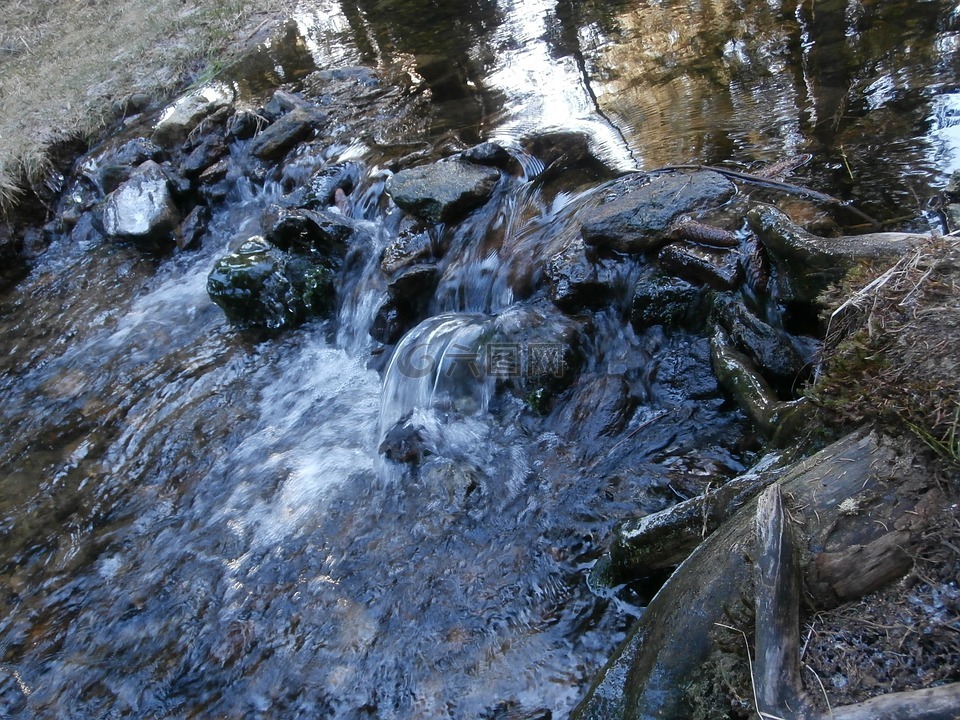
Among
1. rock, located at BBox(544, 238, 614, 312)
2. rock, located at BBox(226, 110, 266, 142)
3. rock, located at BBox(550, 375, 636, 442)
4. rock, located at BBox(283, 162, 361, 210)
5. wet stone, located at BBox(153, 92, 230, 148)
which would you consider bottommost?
Answer: rock, located at BBox(550, 375, 636, 442)

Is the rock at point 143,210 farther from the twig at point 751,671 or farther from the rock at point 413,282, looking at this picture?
the twig at point 751,671

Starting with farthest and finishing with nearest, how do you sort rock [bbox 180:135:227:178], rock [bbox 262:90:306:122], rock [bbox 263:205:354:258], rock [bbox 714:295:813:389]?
rock [bbox 262:90:306:122] < rock [bbox 180:135:227:178] < rock [bbox 263:205:354:258] < rock [bbox 714:295:813:389]

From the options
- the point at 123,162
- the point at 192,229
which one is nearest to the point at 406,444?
the point at 192,229

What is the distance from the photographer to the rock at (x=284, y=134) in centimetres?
858

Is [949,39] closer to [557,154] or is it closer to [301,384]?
[557,154]

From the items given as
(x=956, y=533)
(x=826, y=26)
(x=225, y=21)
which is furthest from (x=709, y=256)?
(x=225, y=21)

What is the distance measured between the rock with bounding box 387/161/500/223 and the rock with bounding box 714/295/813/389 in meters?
2.81

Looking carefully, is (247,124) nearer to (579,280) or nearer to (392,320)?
(392,320)

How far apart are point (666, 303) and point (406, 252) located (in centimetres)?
254

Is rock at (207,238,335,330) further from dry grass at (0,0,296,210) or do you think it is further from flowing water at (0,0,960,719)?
dry grass at (0,0,296,210)

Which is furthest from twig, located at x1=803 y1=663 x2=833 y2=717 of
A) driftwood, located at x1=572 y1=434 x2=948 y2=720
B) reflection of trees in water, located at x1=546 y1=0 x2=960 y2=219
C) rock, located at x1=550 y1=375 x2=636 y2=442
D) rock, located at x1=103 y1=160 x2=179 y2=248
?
rock, located at x1=103 y1=160 x2=179 y2=248

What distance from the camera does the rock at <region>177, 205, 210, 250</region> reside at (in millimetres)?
8391

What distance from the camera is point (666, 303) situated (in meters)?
4.40

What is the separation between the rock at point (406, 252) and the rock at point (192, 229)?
344 centimetres
